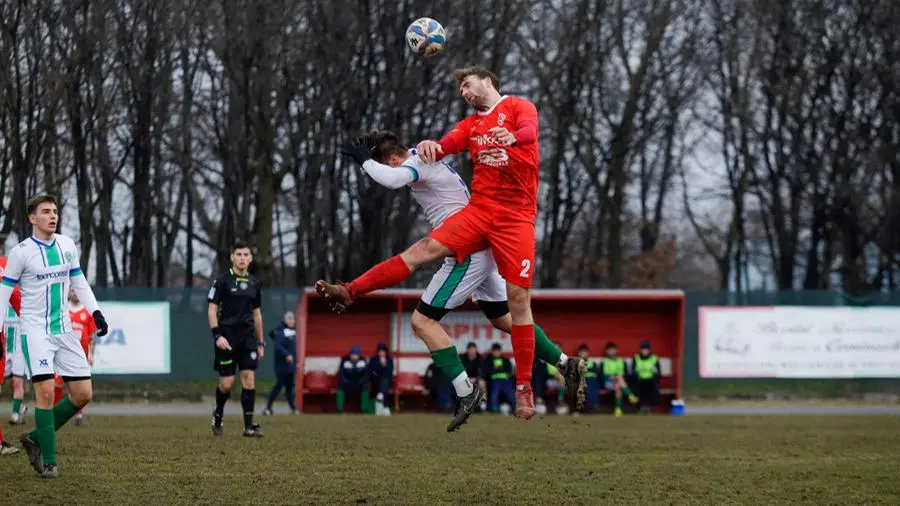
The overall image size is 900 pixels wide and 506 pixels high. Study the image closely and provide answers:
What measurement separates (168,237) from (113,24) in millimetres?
7379

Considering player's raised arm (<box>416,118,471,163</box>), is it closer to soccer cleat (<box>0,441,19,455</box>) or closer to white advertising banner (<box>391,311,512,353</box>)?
soccer cleat (<box>0,441,19,455</box>)

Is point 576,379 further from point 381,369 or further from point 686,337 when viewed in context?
point 686,337

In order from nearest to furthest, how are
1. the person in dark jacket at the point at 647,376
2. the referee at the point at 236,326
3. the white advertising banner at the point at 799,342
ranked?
the referee at the point at 236,326, the person in dark jacket at the point at 647,376, the white advertising banner at the point at 799,342

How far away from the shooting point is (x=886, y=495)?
988cm

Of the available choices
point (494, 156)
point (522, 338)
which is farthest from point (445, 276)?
point (494, 156)

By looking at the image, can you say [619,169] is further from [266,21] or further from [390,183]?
[390,183]

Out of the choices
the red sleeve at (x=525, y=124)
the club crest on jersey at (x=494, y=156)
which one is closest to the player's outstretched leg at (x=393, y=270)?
the club crest on jersey at (x=494, y=156)

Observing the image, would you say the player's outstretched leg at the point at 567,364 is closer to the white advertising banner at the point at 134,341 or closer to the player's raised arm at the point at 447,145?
the player's raised arm at the point at 447,145

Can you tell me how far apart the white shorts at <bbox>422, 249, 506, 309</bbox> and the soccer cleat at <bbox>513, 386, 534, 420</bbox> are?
0.84 metres

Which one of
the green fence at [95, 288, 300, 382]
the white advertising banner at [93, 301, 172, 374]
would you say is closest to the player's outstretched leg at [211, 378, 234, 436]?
the white advertising banner at [93, 301, 172, 374]

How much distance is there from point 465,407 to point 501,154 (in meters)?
1.97

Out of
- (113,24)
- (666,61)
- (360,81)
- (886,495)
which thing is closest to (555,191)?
(666,61)

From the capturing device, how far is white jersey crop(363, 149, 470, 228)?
10.0 metres

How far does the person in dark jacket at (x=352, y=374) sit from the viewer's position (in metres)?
25.5
